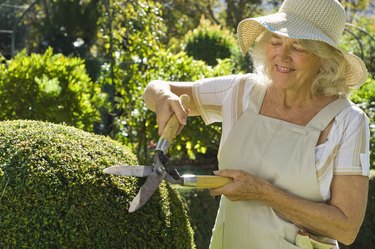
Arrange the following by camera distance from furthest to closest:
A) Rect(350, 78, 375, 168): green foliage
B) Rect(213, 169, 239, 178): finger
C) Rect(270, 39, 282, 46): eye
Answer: Rect(350, 78, 375, 168): green foliage, Rect(270, 39, 282, 46): eye, Rect(213, 169, 239, 178): finger

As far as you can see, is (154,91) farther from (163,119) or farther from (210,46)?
(210,46)

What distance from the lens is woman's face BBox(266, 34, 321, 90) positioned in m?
2.41

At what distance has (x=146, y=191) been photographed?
2.24m

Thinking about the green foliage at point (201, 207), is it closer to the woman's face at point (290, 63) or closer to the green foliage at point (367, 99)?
the green foliage at point (367, 99)

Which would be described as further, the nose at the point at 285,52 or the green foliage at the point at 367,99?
the green foliage at the point at 367,99

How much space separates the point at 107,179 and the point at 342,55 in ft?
2.89

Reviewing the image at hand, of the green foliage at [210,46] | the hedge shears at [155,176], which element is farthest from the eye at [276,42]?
the green foliage at [210,46]

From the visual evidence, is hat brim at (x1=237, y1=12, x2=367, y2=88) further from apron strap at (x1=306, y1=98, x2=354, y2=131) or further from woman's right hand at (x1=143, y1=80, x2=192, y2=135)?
woman's right hand at (x1=143, y1=80, x2=192, y2=135)

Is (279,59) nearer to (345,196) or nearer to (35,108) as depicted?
(345,196)

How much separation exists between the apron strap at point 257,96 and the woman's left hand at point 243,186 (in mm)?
307

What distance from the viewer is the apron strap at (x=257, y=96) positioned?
2567mm

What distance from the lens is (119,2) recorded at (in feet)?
19.6

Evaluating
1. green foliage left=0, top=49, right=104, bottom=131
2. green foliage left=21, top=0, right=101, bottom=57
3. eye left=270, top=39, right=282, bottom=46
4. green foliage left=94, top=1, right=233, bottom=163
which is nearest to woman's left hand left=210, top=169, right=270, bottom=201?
eye left=270, top=39, right=282, bottom=46

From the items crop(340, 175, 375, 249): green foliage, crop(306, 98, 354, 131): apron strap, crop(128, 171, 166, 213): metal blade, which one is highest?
crop(306, 98, 354, 131): apron strap
